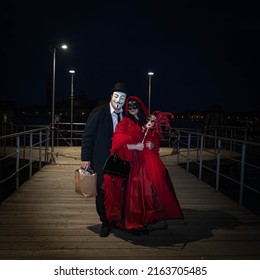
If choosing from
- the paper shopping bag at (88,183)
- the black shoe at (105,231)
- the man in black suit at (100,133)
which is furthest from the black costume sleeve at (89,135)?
the black shoe at (105,231)

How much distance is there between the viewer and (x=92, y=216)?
17.5ft

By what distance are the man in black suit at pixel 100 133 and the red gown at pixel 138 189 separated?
0.21 m

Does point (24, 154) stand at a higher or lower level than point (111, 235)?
higher

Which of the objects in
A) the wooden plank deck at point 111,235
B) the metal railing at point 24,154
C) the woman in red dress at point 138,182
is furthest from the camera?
the metal railing at point 24,154

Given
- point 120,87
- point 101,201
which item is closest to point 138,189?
point 101,201

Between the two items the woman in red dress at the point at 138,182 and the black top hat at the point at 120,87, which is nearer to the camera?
the woman in red dress at the point at 138,182

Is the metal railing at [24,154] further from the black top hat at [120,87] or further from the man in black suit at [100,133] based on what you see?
the black top hat at [120,87]

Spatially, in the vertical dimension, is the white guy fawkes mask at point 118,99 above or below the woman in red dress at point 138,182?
above

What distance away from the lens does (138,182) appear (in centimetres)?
407

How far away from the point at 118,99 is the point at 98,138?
1.65 ft

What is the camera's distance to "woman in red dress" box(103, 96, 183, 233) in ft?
13.3

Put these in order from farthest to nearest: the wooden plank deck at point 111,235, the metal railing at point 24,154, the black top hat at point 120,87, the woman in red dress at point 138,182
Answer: the metal railing at point 24,154, the black top hat at point 120,87, the woman in red dress at point 138,182, the wooden plank deck at point 111,235

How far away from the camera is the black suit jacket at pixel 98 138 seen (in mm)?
4234

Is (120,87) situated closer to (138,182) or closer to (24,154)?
(138,182)
